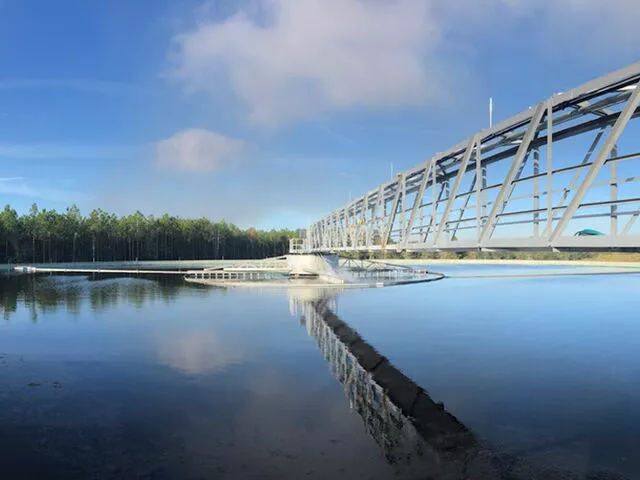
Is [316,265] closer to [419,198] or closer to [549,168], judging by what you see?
[419,198]

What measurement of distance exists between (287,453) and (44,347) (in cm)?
2109

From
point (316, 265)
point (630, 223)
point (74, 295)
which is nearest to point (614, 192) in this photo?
point (630, 223)

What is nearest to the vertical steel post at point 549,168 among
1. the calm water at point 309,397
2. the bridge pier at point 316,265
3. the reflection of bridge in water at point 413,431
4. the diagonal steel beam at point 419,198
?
the reflection of bridge in water at point 413,431

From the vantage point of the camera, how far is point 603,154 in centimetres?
1230

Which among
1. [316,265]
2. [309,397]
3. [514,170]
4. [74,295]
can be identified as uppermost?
[514,170]

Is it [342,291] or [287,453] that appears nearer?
[287,453]

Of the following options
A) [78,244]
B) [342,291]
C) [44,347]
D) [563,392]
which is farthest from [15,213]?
[563,392]

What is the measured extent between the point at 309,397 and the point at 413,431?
5021 millimetres

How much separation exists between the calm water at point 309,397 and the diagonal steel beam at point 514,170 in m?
6.63

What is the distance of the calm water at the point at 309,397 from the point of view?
1398 cm

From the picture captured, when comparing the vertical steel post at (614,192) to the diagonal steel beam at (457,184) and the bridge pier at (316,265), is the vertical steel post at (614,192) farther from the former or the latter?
the bridge pier at (316,265)

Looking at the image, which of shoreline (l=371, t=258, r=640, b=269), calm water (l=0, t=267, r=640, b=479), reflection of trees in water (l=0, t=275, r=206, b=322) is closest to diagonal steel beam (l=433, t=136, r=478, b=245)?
calm water (l=0, t=267, r=640, b=479)

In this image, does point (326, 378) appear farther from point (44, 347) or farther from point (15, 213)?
point (15, 213)

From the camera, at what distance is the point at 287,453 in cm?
1451
